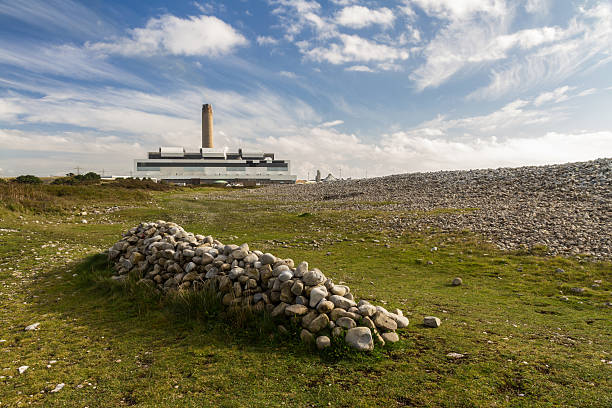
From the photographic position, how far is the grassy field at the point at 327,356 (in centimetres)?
465

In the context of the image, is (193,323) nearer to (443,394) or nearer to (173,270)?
(173,270)

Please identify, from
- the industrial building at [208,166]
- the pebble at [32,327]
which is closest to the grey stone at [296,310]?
the pebble at [32,327]

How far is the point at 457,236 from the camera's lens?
1736 cm

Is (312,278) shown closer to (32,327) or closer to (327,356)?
(327,356)

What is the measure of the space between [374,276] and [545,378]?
7.00 metres

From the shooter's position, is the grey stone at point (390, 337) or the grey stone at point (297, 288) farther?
the grey stone at point (297, 288)

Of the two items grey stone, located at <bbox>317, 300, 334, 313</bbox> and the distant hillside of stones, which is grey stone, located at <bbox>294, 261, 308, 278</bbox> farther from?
the distant hillside of stones

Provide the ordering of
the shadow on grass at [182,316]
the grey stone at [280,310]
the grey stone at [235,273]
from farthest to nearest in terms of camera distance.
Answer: the grey stone at [235,273] < the grey stone at [280,310] < the shadow on grass at [182,316]

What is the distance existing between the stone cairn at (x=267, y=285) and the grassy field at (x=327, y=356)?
407 mm

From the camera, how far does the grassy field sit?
4648mm

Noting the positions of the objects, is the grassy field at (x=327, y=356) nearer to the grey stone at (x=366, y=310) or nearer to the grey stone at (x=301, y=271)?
the grey stone at (x=366, y=310)

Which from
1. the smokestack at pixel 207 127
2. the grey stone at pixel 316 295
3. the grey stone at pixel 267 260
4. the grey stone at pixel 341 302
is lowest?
the grey stone at pixel 341 302

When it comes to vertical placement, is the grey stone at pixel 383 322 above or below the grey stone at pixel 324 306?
below

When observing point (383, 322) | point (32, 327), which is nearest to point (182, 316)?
point (32, 327)
